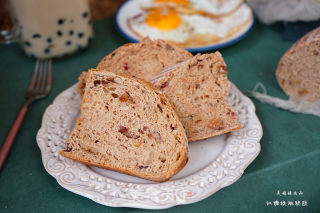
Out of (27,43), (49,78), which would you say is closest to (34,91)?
(49,78)

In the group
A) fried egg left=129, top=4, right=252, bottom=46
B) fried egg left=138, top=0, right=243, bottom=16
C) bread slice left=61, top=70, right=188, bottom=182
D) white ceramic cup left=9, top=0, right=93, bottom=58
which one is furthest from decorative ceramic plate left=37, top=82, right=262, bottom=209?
fried egg left=138, top=0, right=243, bottom=16

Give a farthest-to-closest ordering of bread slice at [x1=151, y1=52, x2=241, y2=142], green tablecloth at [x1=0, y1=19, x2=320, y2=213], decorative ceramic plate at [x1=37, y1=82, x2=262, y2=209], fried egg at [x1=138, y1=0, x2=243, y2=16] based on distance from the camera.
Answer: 1. fried egg at [x1=138, y1=0, x2=243, y2=16]
2. bread slice at [x1=151, y1=52, x2=241, y2=142]
3. green tablecloth at [x1=0, y1=19, x2=320, y2=213]
4. decorative ceramic plate at [x1=37, y1=82, x2=262, y2=209]

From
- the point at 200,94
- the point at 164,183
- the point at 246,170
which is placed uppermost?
Answer: the point at 200,94

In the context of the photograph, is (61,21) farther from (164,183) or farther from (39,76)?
(164,183)

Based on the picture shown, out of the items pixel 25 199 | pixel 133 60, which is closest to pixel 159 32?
pixel 133 60

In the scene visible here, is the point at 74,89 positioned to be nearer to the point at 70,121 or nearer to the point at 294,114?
the point at 70,121

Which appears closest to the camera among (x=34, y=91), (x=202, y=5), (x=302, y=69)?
(x=302, y=69)

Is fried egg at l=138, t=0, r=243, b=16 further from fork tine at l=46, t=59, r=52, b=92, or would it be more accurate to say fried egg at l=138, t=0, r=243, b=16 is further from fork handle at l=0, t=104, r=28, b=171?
fork handle at l=0, t=104, r=28, b=171
